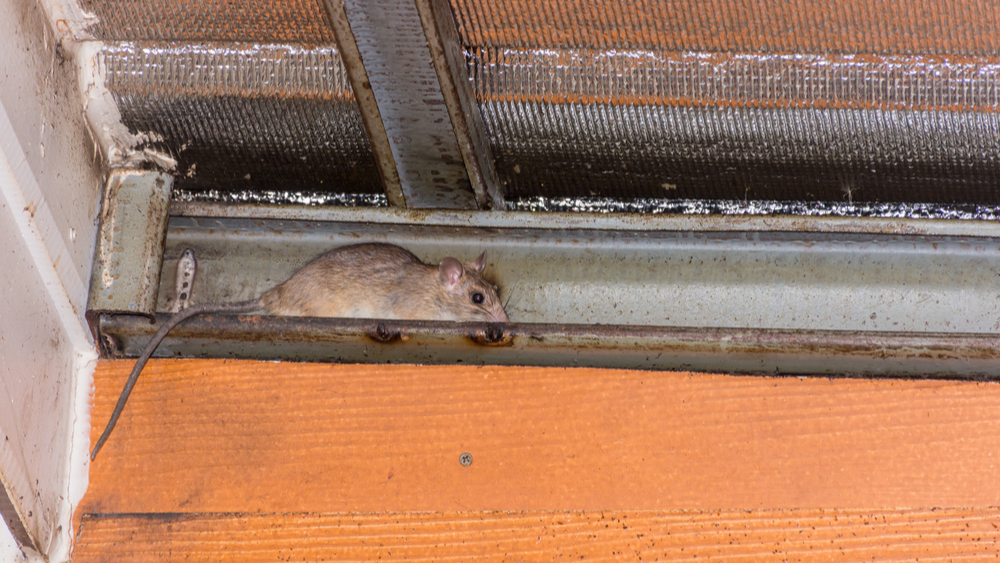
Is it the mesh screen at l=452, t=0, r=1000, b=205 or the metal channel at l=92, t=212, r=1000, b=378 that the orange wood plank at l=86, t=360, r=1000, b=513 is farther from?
the mesh screen at l=452, t=0, r=1000, b=205

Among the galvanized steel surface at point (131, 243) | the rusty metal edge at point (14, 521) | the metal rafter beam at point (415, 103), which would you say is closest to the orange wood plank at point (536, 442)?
the rusty metal edge at point (14, 521)

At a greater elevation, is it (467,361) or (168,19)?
(168,19)

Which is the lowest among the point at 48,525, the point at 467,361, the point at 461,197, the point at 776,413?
the point at 48,525

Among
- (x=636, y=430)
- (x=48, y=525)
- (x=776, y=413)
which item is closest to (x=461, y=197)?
(x=636, y=430)

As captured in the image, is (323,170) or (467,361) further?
(323,170)

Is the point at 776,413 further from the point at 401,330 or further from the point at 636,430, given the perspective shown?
the point at 401,330

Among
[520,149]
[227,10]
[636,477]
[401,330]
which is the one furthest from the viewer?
[520,149]

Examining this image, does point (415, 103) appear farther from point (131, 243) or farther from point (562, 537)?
point (562, 537)

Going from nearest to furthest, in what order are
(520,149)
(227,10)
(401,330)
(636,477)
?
(636,477) → (401,330) → (227,10) → (520,149)
